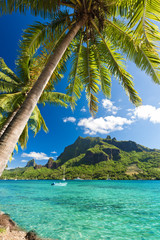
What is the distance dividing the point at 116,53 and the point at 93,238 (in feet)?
23.5

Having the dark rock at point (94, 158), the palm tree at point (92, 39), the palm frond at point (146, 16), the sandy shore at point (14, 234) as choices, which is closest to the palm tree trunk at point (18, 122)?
the palm tree at point (92, 39)

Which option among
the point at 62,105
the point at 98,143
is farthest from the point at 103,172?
the point at 62,105

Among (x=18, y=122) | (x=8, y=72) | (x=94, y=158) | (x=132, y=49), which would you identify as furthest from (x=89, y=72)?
(x=94, y=158)

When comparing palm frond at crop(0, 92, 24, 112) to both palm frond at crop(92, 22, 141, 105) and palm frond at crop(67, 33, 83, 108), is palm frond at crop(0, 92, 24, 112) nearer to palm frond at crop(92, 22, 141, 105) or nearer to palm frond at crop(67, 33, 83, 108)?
palm frond at crop(67, 33, 83, 108)

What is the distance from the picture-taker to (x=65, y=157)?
516 ft

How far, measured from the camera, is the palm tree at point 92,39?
2.76 metres

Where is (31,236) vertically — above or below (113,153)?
below

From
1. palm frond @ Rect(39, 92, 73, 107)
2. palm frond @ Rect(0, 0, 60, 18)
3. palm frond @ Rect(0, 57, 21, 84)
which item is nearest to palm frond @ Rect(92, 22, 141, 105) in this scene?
palm frond @ Rect(0, 0, 60, 18)

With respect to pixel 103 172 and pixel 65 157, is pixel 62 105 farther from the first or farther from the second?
pixel 65 157

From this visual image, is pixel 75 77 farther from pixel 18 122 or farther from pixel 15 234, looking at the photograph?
pixel 15 234

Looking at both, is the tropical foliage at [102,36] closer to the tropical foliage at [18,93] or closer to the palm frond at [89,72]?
the palm frond at [89,72]

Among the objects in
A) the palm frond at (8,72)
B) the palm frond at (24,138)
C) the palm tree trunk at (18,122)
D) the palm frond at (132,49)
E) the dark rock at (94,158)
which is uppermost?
the dark rock at (94,158)

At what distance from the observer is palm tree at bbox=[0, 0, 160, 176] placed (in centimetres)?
276

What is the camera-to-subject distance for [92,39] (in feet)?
16.2
